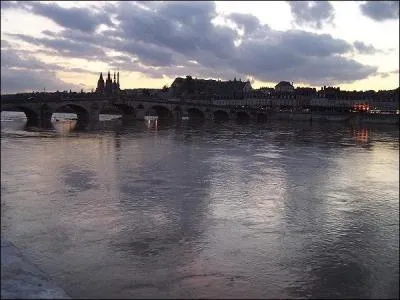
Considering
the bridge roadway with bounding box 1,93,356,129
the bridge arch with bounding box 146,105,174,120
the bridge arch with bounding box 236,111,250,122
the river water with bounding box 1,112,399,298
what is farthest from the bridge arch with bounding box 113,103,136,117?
the river water with bounding box 1,112,399,298

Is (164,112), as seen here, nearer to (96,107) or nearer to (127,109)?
(127,109)

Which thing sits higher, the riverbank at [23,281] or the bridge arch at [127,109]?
the bridge arch at [127,109]

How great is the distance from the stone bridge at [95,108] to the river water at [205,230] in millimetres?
45697

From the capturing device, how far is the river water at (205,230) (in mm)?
8656

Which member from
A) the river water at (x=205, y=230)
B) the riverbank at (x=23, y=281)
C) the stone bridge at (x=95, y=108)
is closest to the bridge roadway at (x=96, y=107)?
the stone bridge at (x=95, y=108)

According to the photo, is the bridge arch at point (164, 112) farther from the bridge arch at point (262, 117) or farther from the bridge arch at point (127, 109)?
the bridge arch at point (262, 117)

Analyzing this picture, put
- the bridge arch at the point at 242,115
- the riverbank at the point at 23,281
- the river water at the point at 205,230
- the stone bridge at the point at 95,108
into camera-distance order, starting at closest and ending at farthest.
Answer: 1. the riverbank at the point at 23,281
2. the river water at the point at 205,230
3. the stone bridge at the point at 95,108
4. the bridge arch at the point at 242,115

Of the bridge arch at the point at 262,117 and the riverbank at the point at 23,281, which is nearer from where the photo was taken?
the riverbank at the point at 23,281

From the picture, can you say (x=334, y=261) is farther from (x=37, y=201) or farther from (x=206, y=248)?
(x=37, y=201)

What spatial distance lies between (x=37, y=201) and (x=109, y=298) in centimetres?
725

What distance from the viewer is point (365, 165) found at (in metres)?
26.0

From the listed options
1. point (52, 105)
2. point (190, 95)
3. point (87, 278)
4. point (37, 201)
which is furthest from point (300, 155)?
point (190, 95)

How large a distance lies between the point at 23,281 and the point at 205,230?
4.91 metres

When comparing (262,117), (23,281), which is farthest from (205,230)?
(262,117)
